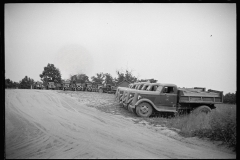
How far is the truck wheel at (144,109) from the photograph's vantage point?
7.11 m

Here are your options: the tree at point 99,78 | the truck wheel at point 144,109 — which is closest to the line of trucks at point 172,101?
the truck wheel at point 144,109

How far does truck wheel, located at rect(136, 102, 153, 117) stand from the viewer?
7113 millimetres

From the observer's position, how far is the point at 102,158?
10.6 ft

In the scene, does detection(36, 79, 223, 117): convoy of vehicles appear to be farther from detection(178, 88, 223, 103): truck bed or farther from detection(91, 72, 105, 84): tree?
detection(91, 72, 105, 84): tree

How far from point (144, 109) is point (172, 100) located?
1.49m

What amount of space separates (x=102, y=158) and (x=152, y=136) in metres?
1.78

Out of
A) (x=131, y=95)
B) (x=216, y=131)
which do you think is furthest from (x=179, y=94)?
(x=216, y=131)

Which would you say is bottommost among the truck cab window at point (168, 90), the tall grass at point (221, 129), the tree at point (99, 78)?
the tall grass at point (221, 129)

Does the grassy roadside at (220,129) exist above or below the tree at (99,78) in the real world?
below

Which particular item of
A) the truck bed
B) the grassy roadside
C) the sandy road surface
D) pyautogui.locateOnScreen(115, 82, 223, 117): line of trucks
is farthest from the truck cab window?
the sandy road surface

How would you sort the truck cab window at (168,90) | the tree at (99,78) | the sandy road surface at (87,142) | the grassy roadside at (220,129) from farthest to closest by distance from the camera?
the truck cab window at (168,90) → the tree at (99,78) → the grassy roadside at (220,129) → the sandy road surface at (87,142)

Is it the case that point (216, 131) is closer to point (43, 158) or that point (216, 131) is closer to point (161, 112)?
point (161, 112)

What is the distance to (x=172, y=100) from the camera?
287 inches

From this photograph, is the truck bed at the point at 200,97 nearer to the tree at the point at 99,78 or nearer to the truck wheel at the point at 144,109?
the truck wheel at the point at 144,109
